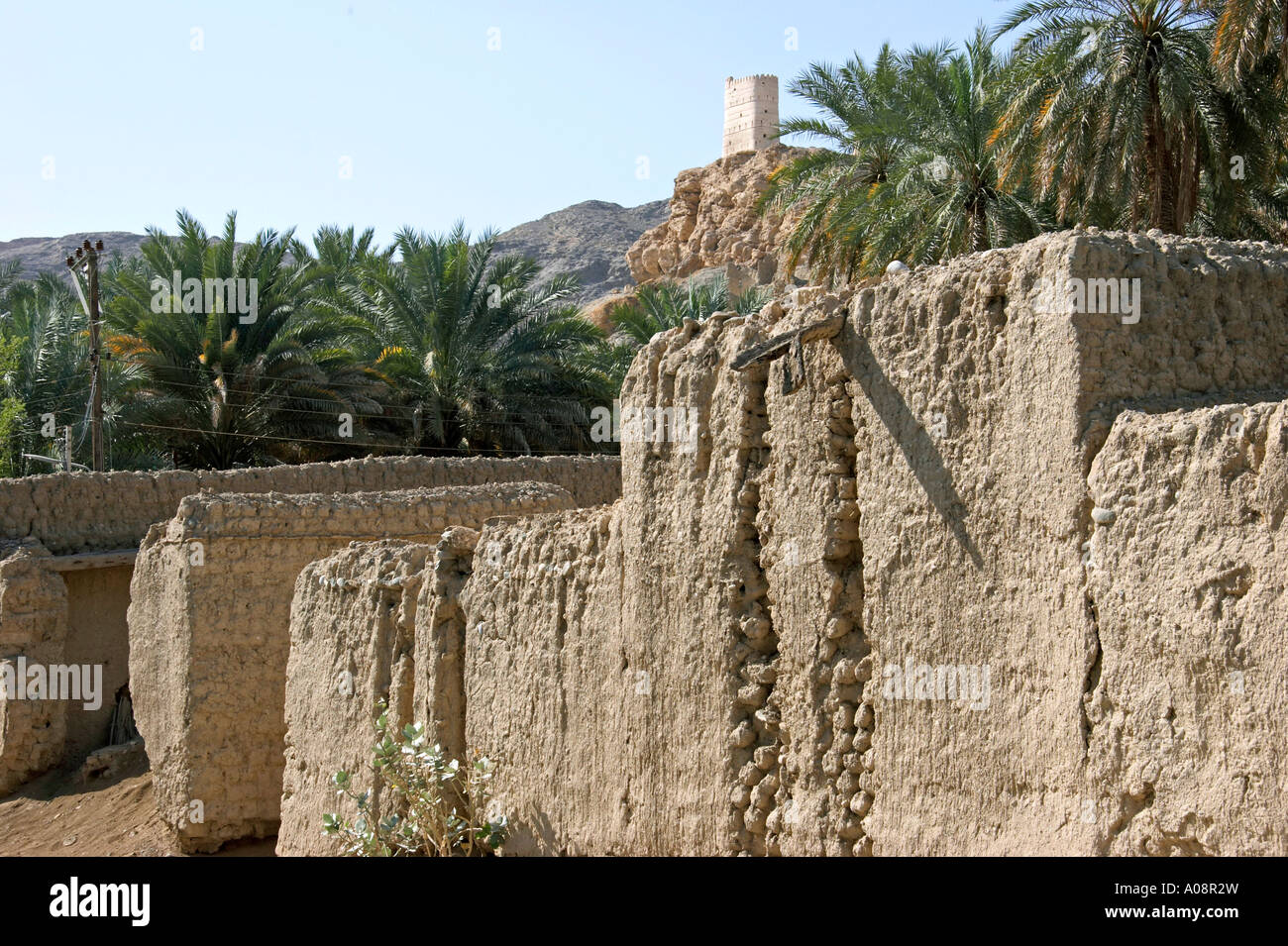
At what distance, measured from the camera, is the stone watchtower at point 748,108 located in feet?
183

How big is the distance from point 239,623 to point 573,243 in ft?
214

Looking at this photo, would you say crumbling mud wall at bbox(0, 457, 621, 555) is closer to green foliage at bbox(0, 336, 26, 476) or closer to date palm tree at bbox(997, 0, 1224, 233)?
date palm tree at bbox(997, 0, 1224, 233)

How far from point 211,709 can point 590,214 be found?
70.9 m

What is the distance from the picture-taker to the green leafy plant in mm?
6168

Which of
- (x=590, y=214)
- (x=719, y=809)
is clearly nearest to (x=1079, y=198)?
(x=719, y=809)

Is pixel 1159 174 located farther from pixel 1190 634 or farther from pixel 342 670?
pixel 1190 634

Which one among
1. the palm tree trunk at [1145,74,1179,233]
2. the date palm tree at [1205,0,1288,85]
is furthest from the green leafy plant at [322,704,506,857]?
the palm tree trunk at [1145,74,1179,233]

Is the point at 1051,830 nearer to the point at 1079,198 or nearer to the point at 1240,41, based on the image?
the point at 1240,41

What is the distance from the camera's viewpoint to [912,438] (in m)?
4.27

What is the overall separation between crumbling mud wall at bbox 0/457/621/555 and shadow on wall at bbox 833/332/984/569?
853 centimetres

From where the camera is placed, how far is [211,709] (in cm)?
936

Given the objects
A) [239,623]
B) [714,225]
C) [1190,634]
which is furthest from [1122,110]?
[714,225]

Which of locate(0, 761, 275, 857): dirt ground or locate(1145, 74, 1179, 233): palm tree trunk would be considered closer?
locate(0, 761, 275, 857): dirt ground
